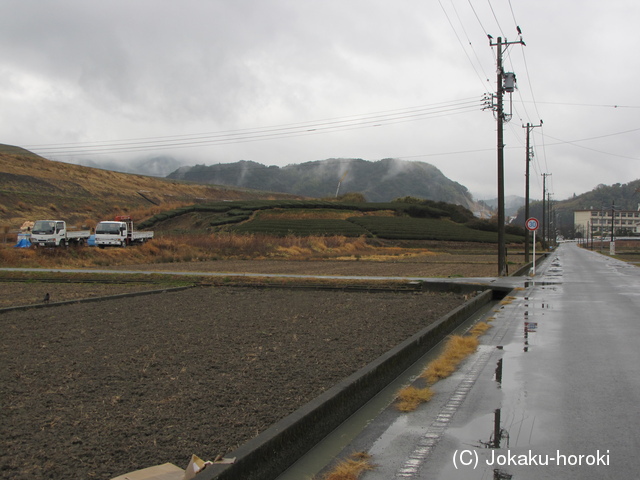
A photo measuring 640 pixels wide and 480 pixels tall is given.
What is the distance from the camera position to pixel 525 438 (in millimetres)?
4977

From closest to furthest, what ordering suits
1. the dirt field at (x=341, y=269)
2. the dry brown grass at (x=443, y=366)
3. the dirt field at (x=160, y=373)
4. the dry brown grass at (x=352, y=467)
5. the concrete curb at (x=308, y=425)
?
the concrete curb at (x=308, y=425) → the dry brown grass at (x=352, y=467) → the dirt field at (x=160, y=373) → the dry brown grass at (x=443, y=366) → the dirt field at (x=341, y=269)

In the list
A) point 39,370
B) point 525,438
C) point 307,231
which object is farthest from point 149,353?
point 307,231

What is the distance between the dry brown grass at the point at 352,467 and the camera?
13.8 feet

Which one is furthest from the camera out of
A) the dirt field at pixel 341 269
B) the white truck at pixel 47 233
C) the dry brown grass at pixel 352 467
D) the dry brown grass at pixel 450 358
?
the white truck at pixel 47 233

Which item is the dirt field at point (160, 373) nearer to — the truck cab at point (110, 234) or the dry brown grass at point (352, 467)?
the dry brown grass at point (352, 467)

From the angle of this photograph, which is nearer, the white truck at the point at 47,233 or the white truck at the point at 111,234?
the white truck at the point at 47,233

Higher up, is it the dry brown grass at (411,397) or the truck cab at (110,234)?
the truck cab at (110,234)

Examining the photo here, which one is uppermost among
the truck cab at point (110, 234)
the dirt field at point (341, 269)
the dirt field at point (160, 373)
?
the truck cab at point (110, 234)

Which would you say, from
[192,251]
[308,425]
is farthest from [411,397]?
[192,251]

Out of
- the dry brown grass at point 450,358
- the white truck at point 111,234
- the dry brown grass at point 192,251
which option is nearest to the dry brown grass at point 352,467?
the dry brown grass at point 450,358

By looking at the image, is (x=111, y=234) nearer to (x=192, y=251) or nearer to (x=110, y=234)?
(x=110, y=234)

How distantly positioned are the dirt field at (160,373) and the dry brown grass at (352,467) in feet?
2.44

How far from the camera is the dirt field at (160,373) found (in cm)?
436

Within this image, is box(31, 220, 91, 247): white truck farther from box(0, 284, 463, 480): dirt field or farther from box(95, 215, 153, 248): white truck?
box(0, 284, 463, 480): dirt field
